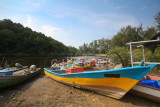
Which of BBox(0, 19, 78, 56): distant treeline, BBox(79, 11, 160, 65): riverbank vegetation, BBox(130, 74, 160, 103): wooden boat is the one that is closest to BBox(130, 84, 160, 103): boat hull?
BBox(130, 74, 160, 103): wooden boat

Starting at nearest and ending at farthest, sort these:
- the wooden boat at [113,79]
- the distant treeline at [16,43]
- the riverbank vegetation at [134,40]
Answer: the wooden boat at [113,79] → the riverbank vegetation at [134,40] → the distant treeline at [16,43]

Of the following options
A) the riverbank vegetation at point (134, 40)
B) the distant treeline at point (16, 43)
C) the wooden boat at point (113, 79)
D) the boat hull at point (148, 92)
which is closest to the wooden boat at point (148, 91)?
the boat hull at point (148, 92)

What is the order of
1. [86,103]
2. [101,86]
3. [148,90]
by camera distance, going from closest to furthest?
1. [148,90]
2. [86,103]
3. [101,86]

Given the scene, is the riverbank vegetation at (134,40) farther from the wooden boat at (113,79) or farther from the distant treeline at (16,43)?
the distant treeline at (16,43)

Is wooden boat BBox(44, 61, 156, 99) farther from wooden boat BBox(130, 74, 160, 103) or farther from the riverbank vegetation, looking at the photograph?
the riverbank vegetation

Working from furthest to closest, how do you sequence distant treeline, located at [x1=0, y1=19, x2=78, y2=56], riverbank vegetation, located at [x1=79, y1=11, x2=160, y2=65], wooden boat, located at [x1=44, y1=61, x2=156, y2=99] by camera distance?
distant treeline, located at [x1=0, y1=19, x2=78, y2=56] < riverbank vegetation, located at [x1=79, y1=11, x2=160, y2=65] < wooden boat, located at [x1=44, y1=61, x2=156, y2=99]

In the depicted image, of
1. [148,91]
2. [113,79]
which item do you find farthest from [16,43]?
[148,91]

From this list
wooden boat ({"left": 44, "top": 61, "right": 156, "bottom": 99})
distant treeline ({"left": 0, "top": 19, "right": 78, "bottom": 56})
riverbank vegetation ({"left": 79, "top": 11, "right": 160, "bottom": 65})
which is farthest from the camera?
distant treeline ({"left": 0, "top": 19, "right": 78, "bottom": 56})

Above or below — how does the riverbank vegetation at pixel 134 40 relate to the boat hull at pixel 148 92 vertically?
above

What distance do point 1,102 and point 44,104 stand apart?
2407 mm

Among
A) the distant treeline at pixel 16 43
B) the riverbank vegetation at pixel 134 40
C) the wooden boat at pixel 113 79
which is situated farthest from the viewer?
the distant treeline at pixel 16 43

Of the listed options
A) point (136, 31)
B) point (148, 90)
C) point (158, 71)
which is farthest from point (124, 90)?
point (136, 31)

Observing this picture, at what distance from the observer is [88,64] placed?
11727 millimetres

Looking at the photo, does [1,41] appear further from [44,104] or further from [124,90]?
[124,90]
